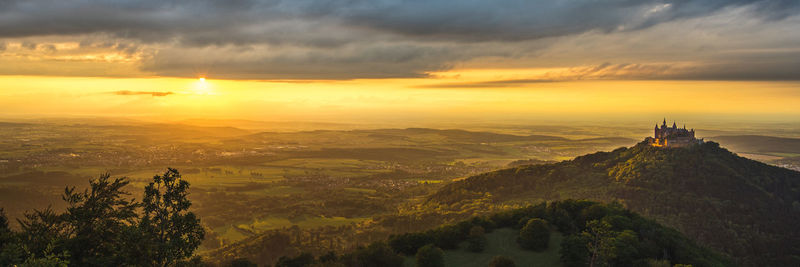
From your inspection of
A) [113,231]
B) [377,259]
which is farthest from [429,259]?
[113,231]

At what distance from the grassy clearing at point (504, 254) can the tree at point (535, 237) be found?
0.66m

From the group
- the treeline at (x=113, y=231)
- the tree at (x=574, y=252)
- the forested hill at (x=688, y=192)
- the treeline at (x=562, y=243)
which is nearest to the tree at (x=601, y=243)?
the treeline at (x=562, y=243)

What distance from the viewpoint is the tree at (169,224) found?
61.3ft

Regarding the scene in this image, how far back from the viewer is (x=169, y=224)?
1983cm

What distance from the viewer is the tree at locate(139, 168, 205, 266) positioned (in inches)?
735

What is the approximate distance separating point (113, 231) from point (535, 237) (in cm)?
3792

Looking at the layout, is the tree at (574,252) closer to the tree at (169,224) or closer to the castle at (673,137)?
the tree at (169,224)

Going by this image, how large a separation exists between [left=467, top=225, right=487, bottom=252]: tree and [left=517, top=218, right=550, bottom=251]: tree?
14.0 feet

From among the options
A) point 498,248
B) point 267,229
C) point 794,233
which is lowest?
point 267,229

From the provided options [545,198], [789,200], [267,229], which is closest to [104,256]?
[267,229]

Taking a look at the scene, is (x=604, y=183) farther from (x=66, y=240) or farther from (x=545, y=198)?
(x=66, y=240)

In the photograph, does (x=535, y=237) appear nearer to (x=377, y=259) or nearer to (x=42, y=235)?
(x=377, y=259)

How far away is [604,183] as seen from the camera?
335 ft

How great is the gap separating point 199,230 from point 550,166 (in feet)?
381
